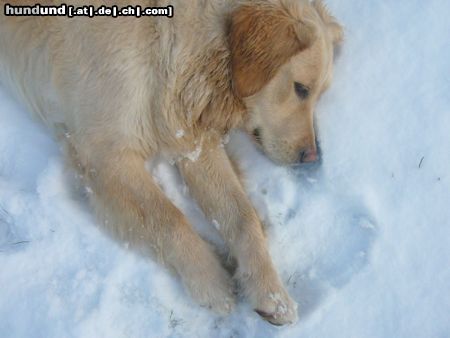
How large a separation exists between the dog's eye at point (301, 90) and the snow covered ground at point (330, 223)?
0.41 m

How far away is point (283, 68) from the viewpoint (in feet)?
9.55

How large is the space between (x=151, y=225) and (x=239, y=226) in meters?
0.50

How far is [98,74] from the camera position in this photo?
2932 mm

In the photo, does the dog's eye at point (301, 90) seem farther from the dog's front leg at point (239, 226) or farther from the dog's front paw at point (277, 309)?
the dog's front paw at point (277, 309)

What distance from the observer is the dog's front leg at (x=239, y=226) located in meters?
2.81

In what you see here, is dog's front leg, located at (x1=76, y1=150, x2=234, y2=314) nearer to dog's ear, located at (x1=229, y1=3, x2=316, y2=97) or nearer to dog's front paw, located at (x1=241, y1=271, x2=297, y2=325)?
dog's front paw, located at (x1=241, y1=271, x2=297, y2=325)

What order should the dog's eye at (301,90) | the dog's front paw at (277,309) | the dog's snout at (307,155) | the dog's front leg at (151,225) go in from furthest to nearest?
the dog's snout at (307,155)
the dog's eye at (301,90)
the dog's front leg at (151,225)
the dog's front paw at (277,309)

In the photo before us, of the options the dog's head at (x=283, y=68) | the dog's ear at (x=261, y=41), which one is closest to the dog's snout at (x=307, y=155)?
the dog's head at (x=283, y=68)

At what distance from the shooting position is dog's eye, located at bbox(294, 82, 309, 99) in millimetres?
3014

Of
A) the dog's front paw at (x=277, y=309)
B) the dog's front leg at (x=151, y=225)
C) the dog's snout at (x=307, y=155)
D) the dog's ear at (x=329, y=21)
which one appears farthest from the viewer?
the dog's ear at (x=329, y=21)

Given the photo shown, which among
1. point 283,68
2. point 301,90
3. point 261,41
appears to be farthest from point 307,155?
point 261,41

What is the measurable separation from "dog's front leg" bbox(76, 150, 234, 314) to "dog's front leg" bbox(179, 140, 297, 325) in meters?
0.14

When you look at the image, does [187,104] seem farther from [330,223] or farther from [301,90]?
[330,223]

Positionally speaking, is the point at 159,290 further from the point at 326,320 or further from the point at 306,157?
the point at 306,157
